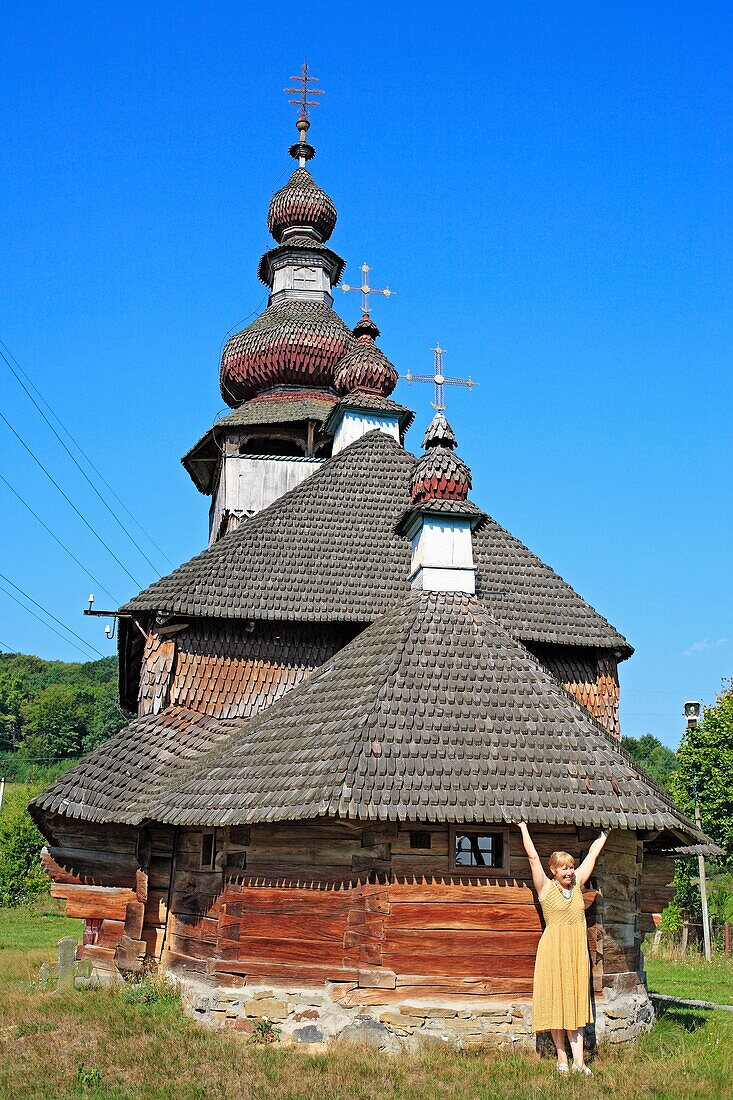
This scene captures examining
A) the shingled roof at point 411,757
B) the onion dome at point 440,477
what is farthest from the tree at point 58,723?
the onion dome at point 440,477

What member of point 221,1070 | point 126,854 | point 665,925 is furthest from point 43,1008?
point 665,925

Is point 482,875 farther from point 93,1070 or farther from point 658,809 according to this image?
point 93,1070

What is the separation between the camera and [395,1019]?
1021cm

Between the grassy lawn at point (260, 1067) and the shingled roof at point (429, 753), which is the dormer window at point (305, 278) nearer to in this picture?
the shingled roof at point (429, 753)

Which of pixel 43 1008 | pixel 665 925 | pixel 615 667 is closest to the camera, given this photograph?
pixel 43 1008

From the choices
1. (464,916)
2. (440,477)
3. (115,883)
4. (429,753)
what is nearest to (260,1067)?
(464,916)

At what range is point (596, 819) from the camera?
10.6 metres

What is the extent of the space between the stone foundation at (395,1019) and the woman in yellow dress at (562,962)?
0.48 meters

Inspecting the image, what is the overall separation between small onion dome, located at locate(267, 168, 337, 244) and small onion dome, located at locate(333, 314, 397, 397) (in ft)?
21.6

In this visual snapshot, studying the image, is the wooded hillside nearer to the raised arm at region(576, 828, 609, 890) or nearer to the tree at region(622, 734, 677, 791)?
the tree at region(622, 734, 677, 791)

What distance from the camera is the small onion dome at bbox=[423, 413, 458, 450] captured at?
14773 mm

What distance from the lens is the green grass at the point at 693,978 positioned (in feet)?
65.6

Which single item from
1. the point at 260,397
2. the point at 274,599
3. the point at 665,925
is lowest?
the point at 665,925

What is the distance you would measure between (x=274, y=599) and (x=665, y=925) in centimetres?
2143
